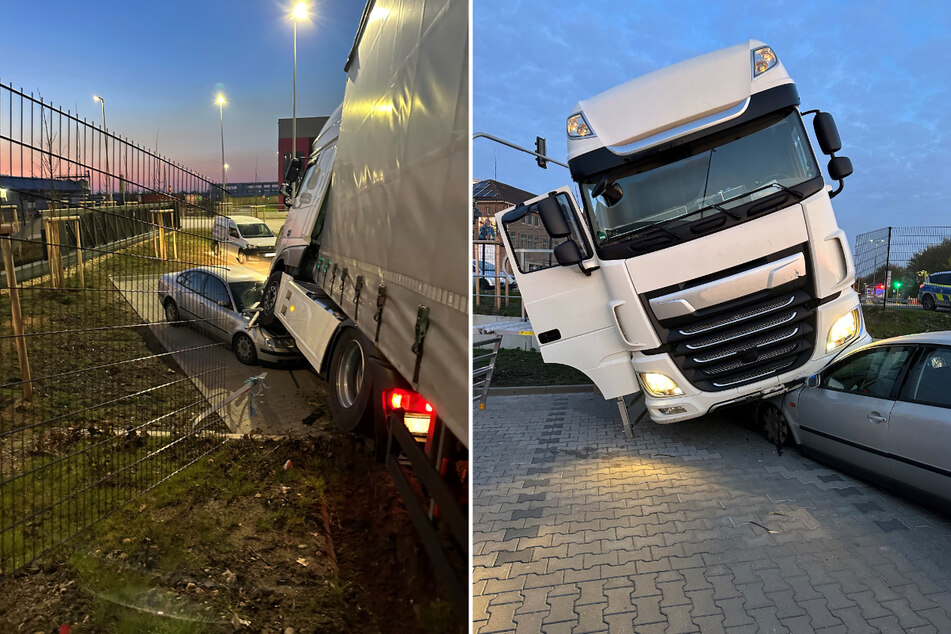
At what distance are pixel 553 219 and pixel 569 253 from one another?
0.28 meters

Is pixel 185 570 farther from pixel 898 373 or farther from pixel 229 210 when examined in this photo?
pixel 898 373

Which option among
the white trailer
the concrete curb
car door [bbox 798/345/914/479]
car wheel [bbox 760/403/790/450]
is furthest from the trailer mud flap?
the concrete curb

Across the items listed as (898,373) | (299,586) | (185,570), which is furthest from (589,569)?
(898,373)

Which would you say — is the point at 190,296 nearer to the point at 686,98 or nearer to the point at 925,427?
the point at 686,98

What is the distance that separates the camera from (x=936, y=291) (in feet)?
46.9

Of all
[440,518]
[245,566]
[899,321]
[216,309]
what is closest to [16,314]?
[216,309]

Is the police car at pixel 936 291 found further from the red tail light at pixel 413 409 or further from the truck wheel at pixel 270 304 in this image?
the red tail light at pixel 413 409

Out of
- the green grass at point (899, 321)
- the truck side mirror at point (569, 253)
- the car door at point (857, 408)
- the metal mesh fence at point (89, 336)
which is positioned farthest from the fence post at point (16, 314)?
the green grass at point (899, 321)

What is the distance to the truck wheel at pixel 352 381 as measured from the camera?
3.02 meters

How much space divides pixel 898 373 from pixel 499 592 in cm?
291

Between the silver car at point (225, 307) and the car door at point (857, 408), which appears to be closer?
the silver car at point (225, 307)

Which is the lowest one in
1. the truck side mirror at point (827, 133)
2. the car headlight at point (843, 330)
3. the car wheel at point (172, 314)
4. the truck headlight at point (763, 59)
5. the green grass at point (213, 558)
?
the green grass at point (213, 558)

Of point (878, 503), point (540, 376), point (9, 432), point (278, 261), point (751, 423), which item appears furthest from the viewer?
point (540, 376)

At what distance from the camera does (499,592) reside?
9.61 ft
